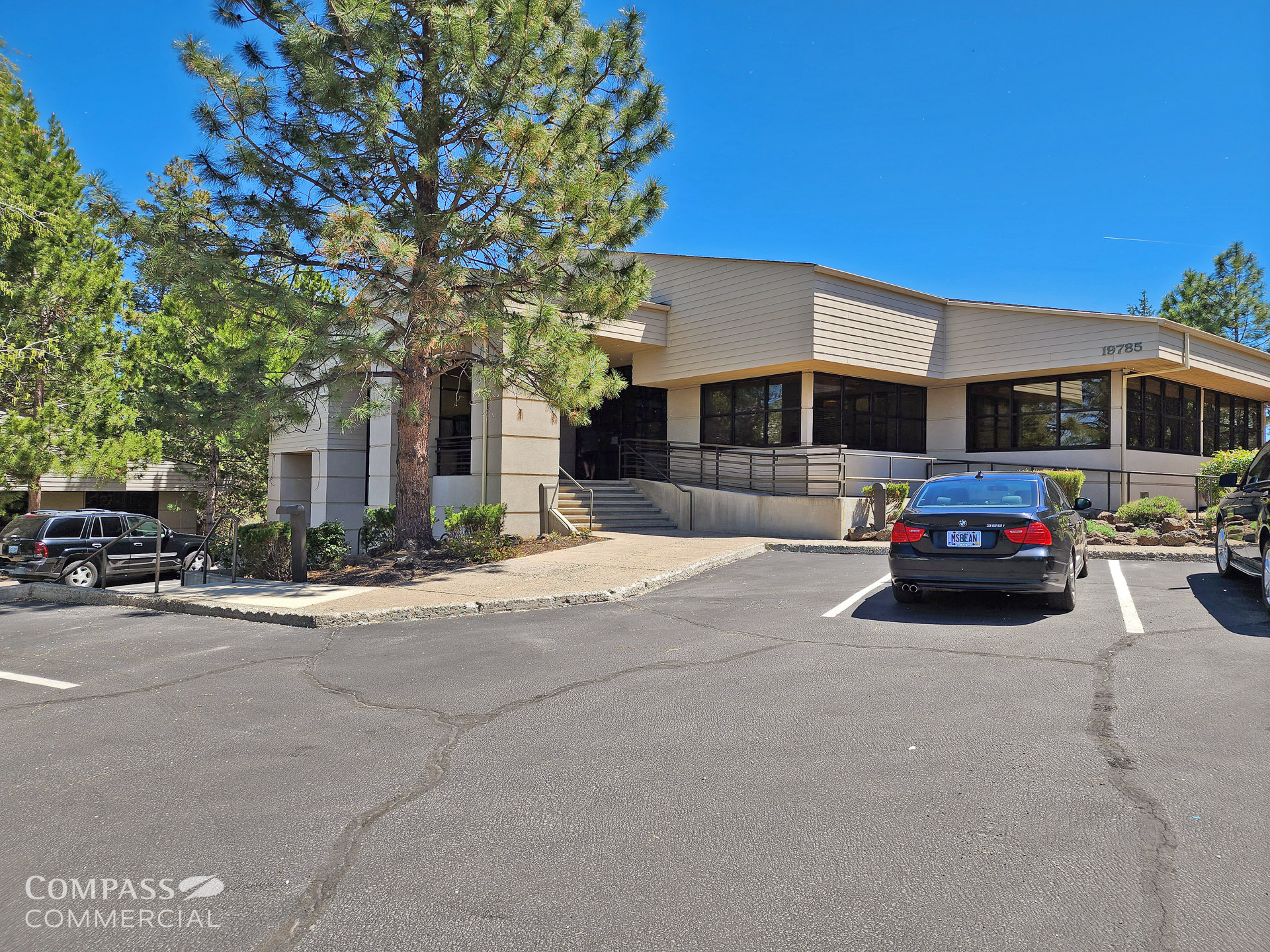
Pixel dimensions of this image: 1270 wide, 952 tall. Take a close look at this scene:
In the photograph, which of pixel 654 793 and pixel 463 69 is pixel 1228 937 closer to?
pixel 654 793

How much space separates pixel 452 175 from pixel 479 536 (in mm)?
5830

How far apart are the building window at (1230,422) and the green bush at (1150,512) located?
369 inches

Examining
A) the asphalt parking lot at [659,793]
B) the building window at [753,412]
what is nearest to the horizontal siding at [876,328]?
the building window at [753,412]

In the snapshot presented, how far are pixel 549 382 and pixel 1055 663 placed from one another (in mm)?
8240

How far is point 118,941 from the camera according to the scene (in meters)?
2.77

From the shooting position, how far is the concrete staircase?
60.7 ft

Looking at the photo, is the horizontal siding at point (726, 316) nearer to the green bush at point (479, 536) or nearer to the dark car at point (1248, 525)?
the green bush at point (479, 536)

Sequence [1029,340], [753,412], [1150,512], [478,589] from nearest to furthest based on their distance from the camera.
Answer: [478,589] → [1150,512] → [1029,340] → [753,412]

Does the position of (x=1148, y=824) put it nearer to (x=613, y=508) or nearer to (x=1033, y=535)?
(x=1033, y=535)

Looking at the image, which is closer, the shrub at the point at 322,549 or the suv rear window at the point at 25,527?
the shrub at the point at 322,549

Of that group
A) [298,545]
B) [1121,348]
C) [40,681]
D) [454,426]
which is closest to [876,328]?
[1121,348]

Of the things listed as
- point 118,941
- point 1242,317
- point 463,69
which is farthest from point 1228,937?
point 1242,317

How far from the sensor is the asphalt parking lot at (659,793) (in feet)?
9.32

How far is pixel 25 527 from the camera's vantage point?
15.7 metres
